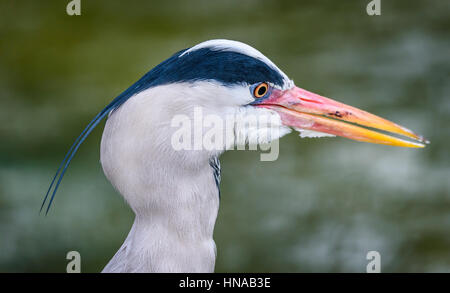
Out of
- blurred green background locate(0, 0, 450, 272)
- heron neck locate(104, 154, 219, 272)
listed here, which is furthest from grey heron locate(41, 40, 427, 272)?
blurred green background locate(0, 0, 450, 272)

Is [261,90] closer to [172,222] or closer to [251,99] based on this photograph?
[251,99]

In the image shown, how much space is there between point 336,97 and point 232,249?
3.57 feet

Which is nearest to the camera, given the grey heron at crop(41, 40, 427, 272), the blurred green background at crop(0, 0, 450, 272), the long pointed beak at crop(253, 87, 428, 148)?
the grey heron at crop(41, 40, 427, 272)

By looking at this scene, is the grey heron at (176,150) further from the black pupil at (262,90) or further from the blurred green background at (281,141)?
the blurred green background at (281,141)

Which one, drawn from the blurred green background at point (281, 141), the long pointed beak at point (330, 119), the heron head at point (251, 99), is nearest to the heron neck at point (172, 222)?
the heron head at point (251, 99)

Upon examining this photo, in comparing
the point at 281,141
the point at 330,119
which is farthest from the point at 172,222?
the point at 281,141

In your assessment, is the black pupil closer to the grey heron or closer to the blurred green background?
the grey heron

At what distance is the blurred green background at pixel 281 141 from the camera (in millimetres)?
2498

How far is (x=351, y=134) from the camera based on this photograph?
1128 mm

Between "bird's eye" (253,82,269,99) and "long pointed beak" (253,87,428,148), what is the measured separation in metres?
0.06

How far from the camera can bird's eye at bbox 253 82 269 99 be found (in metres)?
1.03

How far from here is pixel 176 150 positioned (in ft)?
3.18
